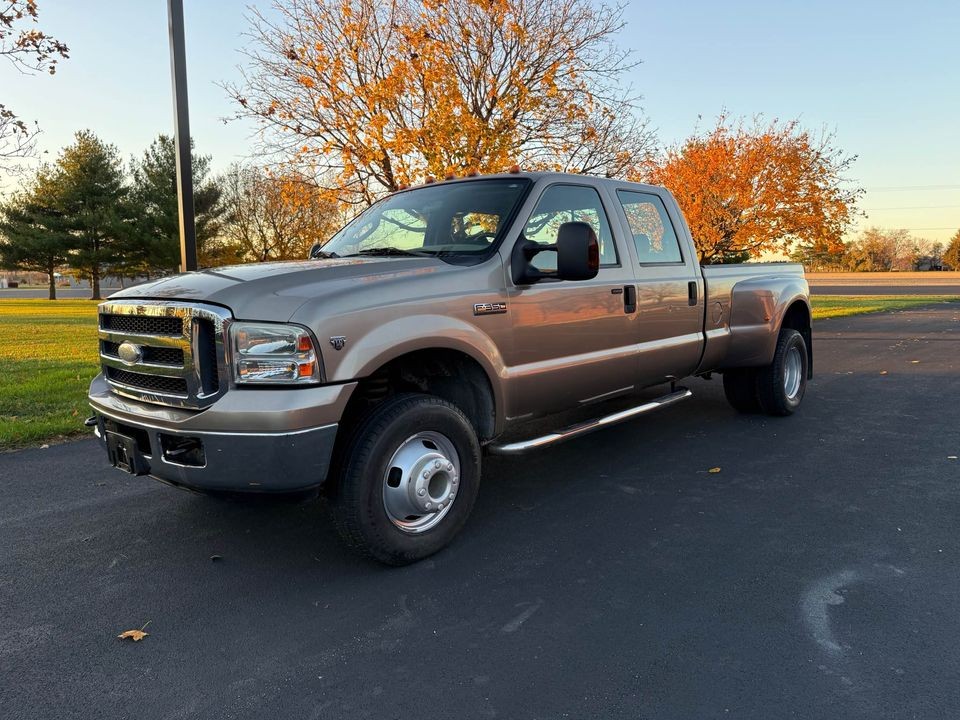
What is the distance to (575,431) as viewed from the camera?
14.3ft

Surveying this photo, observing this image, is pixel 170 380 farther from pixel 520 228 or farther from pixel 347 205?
pixel 347 205

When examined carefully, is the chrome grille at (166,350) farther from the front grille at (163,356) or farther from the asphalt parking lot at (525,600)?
the asphalt parking lot at (525,600)

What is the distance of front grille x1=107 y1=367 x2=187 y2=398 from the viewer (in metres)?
3.26

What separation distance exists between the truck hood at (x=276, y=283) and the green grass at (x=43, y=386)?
322 cm

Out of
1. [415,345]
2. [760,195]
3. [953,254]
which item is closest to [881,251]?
[953,254]

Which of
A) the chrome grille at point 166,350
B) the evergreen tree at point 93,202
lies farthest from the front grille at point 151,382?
the evergreen tree at point 93,202

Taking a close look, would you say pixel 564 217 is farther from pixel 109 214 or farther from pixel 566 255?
pixel 109 214

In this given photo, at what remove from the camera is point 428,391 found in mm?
3969

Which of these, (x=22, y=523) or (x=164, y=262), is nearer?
(x=22, y=523)

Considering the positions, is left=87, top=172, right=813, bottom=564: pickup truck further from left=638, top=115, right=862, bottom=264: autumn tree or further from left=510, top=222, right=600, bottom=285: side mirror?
left=638, top=115, right=862, bottom=264: autumn tree

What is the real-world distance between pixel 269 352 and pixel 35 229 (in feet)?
185

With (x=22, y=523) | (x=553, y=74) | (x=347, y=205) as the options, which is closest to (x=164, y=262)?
(x=347, y=205)

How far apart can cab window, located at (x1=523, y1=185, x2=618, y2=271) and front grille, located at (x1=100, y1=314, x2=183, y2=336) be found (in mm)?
2012

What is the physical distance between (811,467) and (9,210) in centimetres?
5941
